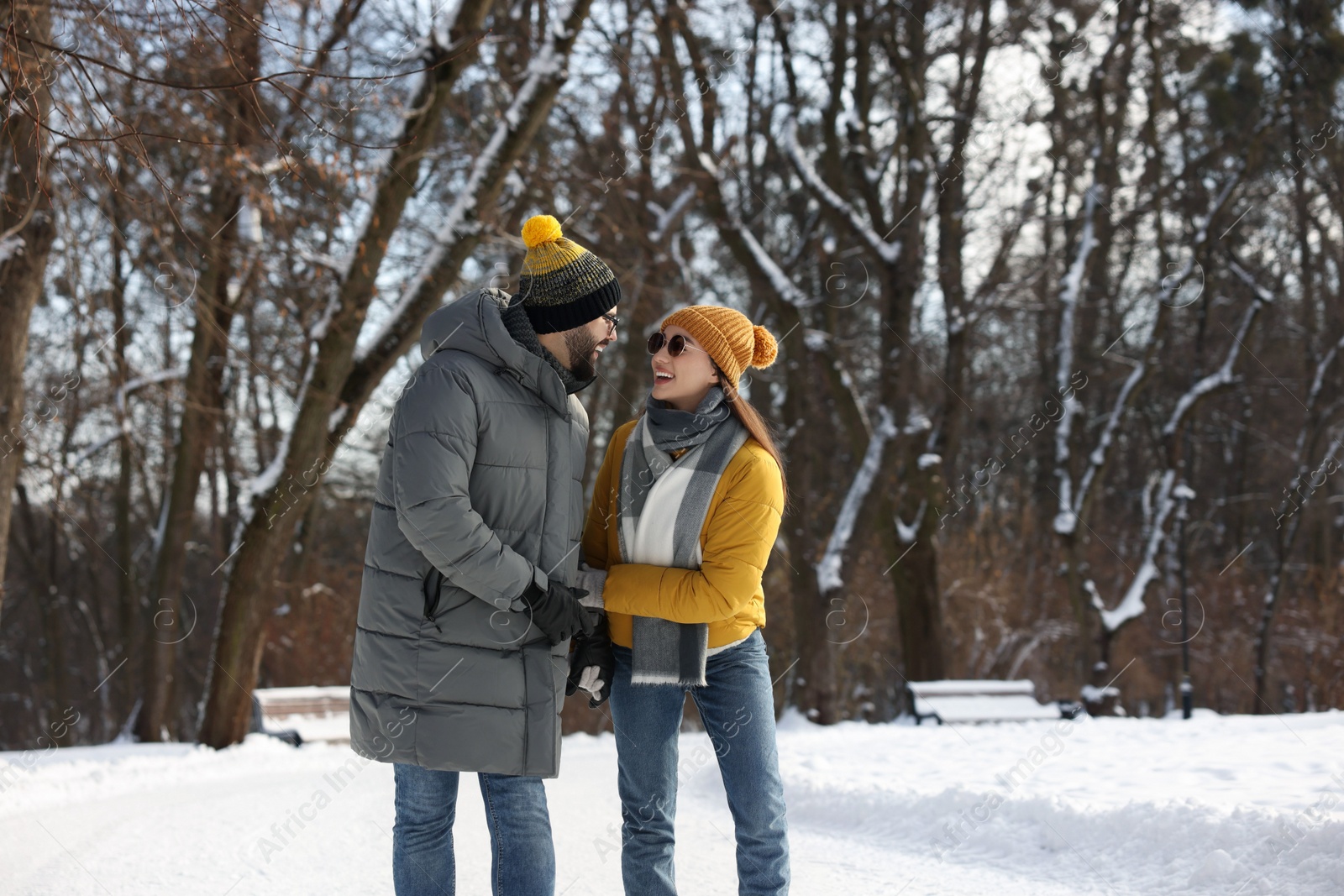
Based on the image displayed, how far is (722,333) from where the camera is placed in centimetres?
304

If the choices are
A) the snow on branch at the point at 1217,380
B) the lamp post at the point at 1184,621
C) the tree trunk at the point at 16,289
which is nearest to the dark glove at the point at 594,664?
the tree trunk at the point at 16,289

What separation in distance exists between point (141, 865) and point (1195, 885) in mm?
4145

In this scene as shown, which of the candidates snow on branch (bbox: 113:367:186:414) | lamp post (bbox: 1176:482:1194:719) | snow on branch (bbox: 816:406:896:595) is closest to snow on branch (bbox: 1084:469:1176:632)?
lamp post (bbox: 1176:482:1194:719)

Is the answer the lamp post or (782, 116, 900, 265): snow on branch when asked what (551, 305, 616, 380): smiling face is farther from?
the lamp post

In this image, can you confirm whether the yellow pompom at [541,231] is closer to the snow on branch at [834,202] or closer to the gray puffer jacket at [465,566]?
the gray puffer jacket at [465,566]

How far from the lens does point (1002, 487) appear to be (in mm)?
22375

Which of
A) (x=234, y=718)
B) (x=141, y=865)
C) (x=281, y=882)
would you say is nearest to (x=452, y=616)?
(x=281, y=882)

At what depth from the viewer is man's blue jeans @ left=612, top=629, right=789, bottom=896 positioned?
290 cm

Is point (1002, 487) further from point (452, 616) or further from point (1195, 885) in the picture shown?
point (452, 616)

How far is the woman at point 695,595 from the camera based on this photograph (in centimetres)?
288

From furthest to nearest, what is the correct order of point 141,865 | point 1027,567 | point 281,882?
point 1027,567 < point 141,865 < point 281,882

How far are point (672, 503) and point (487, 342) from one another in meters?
0.63

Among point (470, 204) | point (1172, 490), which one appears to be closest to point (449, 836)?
point (470, 204)

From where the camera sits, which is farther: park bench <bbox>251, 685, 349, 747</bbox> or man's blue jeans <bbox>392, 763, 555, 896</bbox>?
park bench <bbox>251, 685, 349, 747</bbox>
